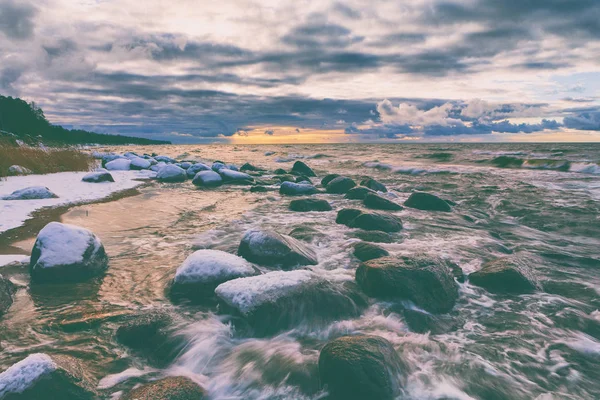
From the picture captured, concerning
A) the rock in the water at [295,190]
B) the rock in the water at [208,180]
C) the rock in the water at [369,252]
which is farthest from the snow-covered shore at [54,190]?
the rock in the water at [369,252]

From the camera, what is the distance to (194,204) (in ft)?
33.1

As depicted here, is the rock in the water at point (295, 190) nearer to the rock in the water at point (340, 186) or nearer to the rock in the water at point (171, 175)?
the rock in the water at point (340, 186)

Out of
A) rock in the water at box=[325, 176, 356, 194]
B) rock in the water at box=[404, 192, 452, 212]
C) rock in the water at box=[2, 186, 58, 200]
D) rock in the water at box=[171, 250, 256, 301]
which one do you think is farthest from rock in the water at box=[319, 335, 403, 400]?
rock in the water at box=[325, 176, 356, 194]

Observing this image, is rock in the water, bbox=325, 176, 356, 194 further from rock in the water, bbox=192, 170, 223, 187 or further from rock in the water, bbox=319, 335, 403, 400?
rock in the water, bbox=319, 335, 403, 400

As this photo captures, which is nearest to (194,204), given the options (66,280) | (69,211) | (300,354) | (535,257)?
(69,211)

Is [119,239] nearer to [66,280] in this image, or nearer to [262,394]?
[66,280]

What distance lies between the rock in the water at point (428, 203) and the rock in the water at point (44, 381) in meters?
8.97

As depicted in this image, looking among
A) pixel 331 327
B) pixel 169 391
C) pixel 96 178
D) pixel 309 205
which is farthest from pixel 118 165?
pixel 169 391

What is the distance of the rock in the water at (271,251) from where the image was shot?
5.14 m

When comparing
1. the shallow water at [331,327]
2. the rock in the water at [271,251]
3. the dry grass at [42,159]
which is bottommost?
the shallow water at [331,327]

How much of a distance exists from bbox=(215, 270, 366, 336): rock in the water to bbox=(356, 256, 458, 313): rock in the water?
0.36 metres

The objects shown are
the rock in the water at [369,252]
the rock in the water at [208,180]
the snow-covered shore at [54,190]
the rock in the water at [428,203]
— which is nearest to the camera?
the rock in the water at [369,252]

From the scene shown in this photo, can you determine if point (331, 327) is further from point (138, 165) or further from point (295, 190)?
point (138, 165)

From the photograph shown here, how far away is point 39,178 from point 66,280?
968cm
